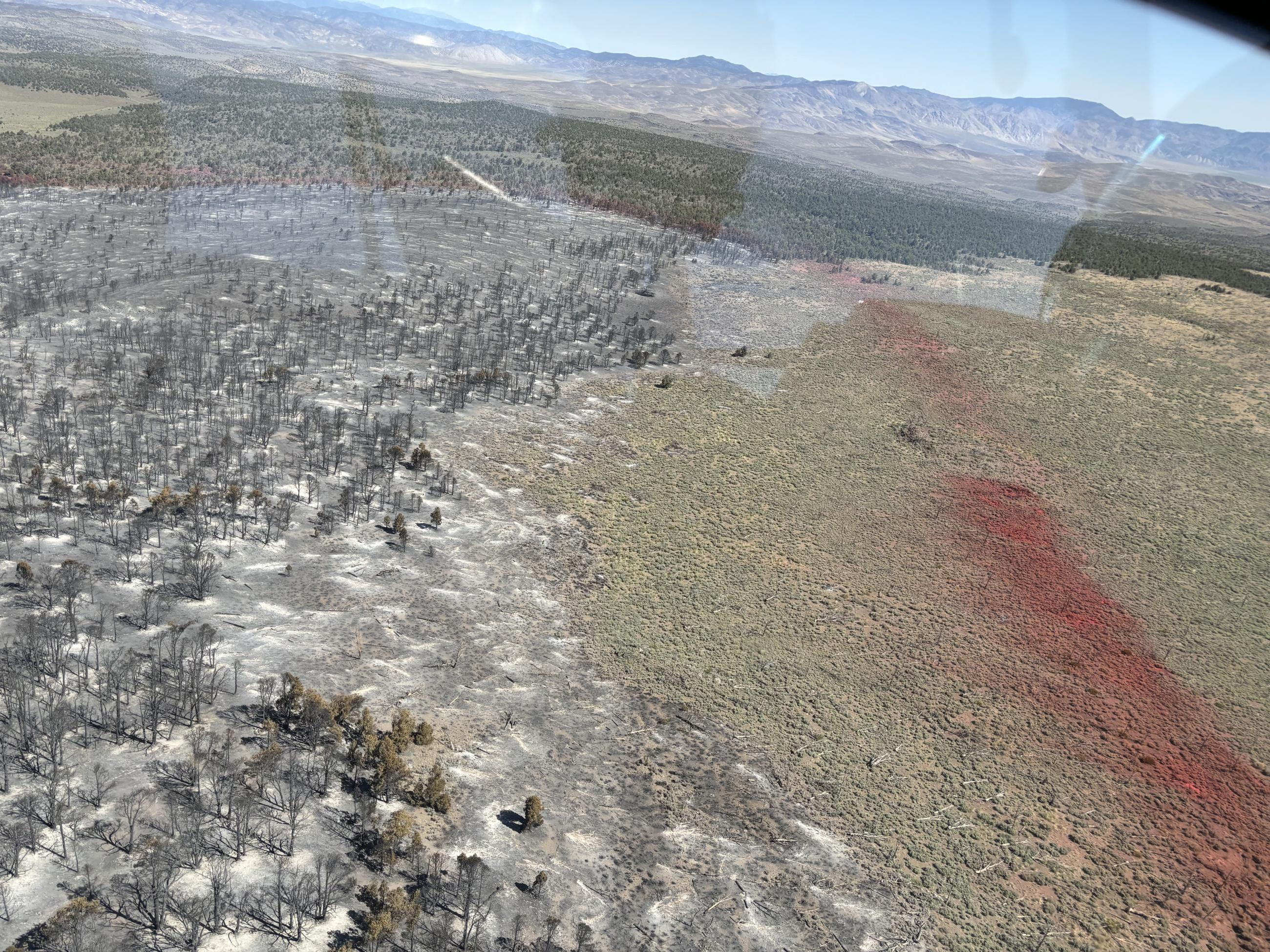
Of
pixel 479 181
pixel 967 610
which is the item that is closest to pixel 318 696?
pixel 967 610

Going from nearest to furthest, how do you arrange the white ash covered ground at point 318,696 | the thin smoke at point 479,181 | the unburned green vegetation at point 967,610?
the white ash covered ground at point 318,696, the unburned green vegetation at point 967,610, the thin smoke at point 479,181

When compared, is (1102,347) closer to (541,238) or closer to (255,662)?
(541,238)

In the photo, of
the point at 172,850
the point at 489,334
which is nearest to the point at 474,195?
the point at 489,334

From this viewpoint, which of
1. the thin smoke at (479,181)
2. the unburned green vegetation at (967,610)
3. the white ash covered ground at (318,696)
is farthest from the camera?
the thin smoke at (479,181)

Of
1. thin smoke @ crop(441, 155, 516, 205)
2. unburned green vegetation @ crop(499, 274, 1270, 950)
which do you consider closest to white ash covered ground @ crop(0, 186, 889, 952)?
unburned green vegetation @ crop(499, 274, 1270, 950)

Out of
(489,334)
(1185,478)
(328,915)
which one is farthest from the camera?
(489,334)

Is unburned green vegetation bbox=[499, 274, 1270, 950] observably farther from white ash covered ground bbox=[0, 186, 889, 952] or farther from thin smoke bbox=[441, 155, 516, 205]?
thin smoke bbox=[441, 155, 516, 205]

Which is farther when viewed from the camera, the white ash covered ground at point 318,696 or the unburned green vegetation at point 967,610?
the unburned green vegetation at point 967,610

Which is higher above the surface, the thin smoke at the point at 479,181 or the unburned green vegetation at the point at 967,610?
the thin smoke at the point at 479,181

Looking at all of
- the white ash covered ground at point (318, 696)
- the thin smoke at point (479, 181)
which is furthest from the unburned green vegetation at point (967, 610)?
the thin smoke at point (479, 181)

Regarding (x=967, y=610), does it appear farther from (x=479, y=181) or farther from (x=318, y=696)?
(x=479, y=181)

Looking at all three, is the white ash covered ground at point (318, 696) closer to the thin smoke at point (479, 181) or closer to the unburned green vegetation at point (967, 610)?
the unburned green vegetation at point (967, 610)
